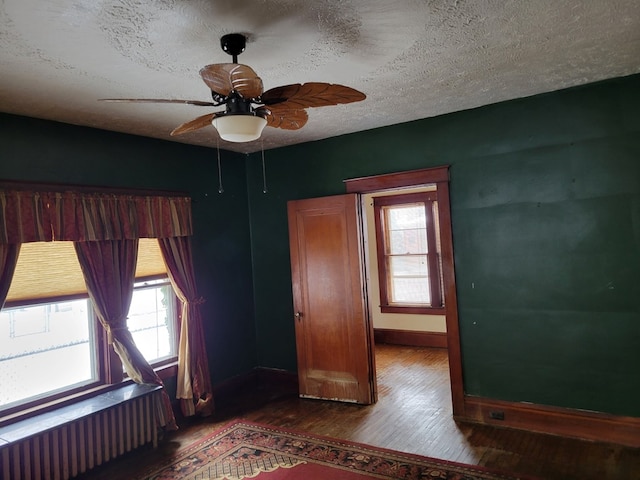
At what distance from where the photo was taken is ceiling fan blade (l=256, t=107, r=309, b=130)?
242cm

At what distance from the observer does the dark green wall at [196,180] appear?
356cm

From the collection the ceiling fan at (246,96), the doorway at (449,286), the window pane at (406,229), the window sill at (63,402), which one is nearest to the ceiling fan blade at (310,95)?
the ceiling fan at (246,96)

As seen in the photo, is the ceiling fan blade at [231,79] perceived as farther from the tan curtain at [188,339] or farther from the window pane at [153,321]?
the window pane at [153,321]

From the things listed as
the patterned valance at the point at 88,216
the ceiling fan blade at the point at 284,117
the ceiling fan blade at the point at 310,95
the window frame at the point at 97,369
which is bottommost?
the window frame at the point at 97,369

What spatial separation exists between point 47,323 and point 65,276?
40 centimetres

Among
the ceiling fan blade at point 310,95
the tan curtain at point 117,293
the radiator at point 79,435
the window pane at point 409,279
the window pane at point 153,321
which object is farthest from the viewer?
the window pane at point 409,279

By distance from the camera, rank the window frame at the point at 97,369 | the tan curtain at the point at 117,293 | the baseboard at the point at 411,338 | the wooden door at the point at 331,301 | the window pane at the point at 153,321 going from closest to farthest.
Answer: the window frame at the point at 97,369
the tan curtain at the point at 117,293
the window pane at the point at 153,321
the wooden door at the point at 331,301
the baseboard at the point at 411,338

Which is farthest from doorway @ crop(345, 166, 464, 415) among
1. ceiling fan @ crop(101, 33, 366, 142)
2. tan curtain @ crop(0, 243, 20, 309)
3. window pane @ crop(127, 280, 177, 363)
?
tan curtain @ crop(0, 243, 20, 309)

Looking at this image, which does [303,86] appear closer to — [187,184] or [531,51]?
[531,51]

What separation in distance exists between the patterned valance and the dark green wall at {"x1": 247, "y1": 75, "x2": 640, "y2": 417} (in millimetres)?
2274

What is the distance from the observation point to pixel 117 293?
3963mm

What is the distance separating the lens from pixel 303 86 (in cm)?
212

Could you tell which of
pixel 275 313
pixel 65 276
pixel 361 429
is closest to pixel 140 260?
pixel 65 276

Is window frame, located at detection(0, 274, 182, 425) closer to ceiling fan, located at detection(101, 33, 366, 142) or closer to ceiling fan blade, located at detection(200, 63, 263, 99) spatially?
ceiling fan, located at detection(101, 33, 366, 142)
